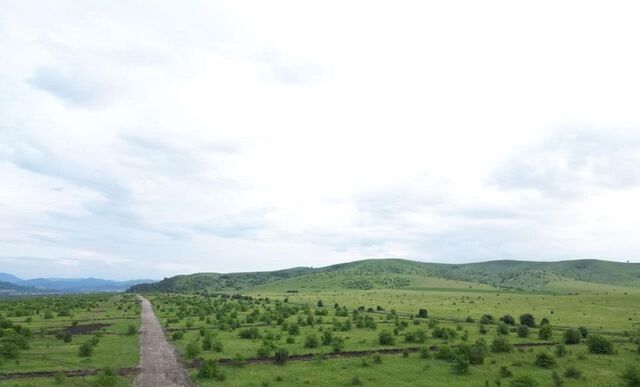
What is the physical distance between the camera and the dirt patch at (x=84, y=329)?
72.3 m

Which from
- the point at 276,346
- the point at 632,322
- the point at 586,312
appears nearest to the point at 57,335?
the point at 276,346

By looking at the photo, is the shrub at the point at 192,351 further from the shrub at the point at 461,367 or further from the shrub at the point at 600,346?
the shrub at the point at 600,346

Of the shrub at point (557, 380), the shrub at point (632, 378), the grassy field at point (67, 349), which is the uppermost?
the shrub at point (632, 378)

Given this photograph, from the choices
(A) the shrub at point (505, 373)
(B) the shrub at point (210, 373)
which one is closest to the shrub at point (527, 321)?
(A) the shrub at point (505, 373)

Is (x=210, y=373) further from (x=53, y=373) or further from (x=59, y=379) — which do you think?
(x=53, y=373)

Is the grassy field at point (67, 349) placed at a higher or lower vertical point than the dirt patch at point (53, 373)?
higher

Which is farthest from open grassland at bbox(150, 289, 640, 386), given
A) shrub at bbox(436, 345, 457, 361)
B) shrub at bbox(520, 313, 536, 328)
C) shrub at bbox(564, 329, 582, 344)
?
shrub at bbox(520, 313, 536, 328)

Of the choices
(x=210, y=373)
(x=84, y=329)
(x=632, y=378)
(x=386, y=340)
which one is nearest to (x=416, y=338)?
(x=386, y=340)

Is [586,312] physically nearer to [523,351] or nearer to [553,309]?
[553,309]

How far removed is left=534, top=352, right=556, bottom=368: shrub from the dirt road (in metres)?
33.7

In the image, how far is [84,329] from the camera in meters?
76.6

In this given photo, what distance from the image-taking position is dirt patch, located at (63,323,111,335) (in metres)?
72.3

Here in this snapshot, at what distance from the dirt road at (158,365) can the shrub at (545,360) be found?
1329 inches

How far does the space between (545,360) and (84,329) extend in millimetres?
68065
